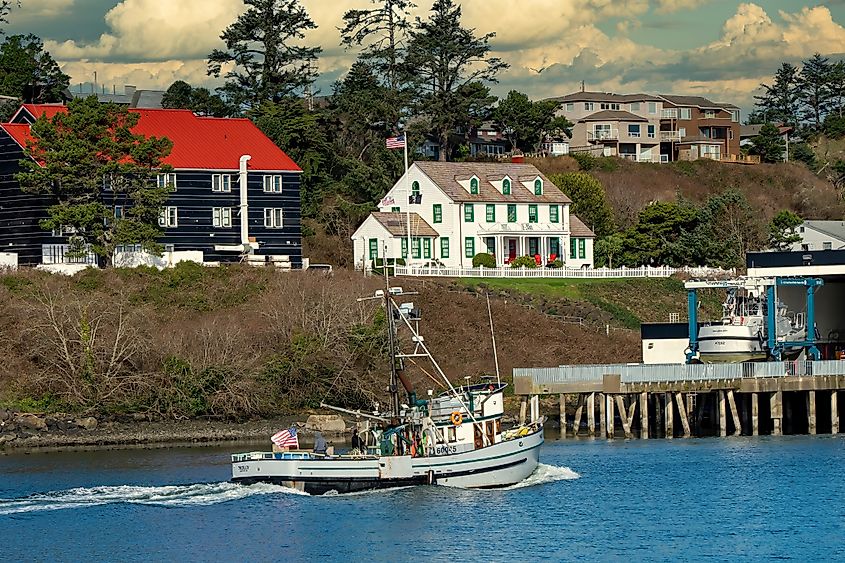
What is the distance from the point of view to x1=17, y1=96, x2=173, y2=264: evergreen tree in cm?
8038

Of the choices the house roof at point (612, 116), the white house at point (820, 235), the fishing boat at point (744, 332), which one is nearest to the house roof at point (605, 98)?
the house roof at point (612, 116)

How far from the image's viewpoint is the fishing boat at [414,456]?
49.9 metres

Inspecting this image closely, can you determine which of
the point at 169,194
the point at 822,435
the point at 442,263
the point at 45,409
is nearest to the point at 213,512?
the point at 45,409

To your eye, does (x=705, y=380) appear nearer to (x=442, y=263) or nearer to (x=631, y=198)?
(x=442, y=263)

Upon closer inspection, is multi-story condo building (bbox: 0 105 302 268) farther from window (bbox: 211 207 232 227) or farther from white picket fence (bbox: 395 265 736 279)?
white picket fence (bbox: 395 265 736 279)

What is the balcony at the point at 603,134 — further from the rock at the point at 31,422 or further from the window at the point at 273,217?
the rock at the point at 31,422

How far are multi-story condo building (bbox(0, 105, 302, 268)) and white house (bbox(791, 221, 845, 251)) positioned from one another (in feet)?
113

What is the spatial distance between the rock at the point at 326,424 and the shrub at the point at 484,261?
2679 centimetres

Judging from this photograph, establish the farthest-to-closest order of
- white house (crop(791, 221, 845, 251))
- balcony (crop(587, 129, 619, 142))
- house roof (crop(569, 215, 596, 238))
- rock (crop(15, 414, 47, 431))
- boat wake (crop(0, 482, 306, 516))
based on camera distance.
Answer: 1. balcony (crop(587, 129, 619, 142))
2. white house (crop(791, 221, 845, 251))
3. house roof (crop(569, 215, 596, 238))
4. rock (crop(15, 414, 47, 431))
5. boat wake (crop(0, 482, 306, 516))

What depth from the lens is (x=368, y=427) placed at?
168ft

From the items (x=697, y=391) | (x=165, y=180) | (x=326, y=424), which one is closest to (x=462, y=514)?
(x=697, y=391)

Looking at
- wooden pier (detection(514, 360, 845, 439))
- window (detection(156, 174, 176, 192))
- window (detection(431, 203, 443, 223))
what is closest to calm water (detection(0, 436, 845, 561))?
wooden pier (detection(514, 360, 845, 439))

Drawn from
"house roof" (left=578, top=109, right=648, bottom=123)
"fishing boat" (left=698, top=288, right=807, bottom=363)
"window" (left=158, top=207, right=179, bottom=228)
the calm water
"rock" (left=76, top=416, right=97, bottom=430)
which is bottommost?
the calm water

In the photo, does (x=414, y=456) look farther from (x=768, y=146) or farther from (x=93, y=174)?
(x=768, y=146)
